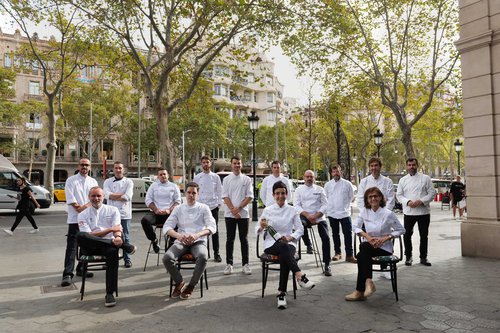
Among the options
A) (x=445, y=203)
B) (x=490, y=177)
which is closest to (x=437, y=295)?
(x=490, y=177)

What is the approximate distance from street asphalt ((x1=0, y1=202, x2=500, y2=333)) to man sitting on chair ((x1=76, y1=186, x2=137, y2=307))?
372 millimetres

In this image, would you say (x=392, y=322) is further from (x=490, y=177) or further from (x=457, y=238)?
(x=457, y=238)

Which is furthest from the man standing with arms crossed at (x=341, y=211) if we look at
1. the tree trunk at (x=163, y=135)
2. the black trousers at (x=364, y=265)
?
the tree trunk at (x=163, y=135)

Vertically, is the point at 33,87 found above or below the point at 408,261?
above

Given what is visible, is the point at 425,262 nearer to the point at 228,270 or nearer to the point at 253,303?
the point at 228,270

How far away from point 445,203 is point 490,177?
2068 cm

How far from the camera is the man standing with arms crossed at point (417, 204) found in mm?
8461

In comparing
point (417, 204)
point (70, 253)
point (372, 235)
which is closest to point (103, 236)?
point (70, 253)

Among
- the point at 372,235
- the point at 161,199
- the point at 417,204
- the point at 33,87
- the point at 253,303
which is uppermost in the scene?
the point at 33,87

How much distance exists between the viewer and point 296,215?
644 cm

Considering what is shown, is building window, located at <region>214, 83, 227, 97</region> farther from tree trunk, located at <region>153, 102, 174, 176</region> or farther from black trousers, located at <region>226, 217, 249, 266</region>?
black trousers, located at <region>226, 217, 249, 266</region>

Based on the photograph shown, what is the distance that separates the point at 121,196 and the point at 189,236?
2.81 meters

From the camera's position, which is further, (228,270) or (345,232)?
(345,232)

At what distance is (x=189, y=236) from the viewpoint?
20.5ft
